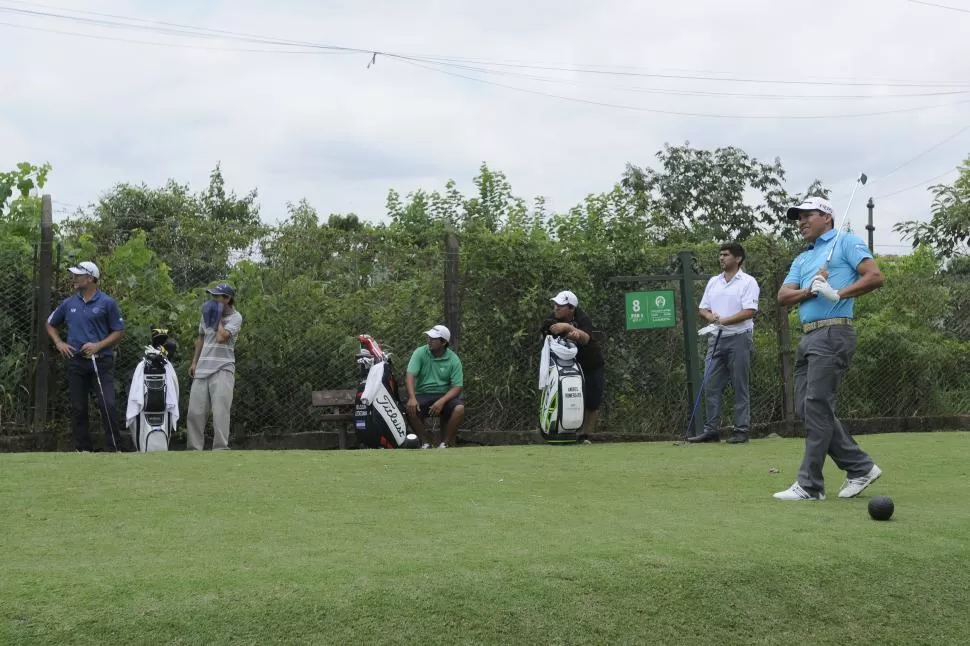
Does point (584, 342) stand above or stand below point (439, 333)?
below

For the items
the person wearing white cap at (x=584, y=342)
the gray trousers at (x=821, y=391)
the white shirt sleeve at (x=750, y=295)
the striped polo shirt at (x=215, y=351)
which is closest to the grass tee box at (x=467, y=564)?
the gray trousers at (x=821, y=391)

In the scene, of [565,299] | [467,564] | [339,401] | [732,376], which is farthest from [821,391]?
[339,401]

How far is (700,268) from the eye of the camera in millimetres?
13641

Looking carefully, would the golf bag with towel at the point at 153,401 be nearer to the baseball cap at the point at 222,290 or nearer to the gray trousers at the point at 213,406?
the gray trousers at the point at 213,406

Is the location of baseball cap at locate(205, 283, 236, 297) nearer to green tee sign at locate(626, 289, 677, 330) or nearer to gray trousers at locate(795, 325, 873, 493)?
green tee sign at locate(626, 289, 677, 330)

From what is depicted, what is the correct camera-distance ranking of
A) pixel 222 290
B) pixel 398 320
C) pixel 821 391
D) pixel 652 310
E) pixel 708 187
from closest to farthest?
pixel 821 391 → pixel 222 290 → pixel 398 320 → pixel 652 310 → pixel 708 187

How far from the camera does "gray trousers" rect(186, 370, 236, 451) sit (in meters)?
11.4

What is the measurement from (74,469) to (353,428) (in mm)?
4662

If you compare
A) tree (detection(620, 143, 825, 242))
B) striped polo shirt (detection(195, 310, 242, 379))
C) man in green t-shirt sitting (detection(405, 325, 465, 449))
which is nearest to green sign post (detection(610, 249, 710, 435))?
man in green t-shirt sitting (detection(405, 325, 465, 449))

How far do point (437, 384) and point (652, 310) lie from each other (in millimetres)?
2638

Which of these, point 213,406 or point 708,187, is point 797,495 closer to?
point 213,406

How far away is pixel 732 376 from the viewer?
1190cm

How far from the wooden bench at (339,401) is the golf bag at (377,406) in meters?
0.19

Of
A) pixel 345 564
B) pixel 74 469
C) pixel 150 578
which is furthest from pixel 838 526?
pixel 74 469
